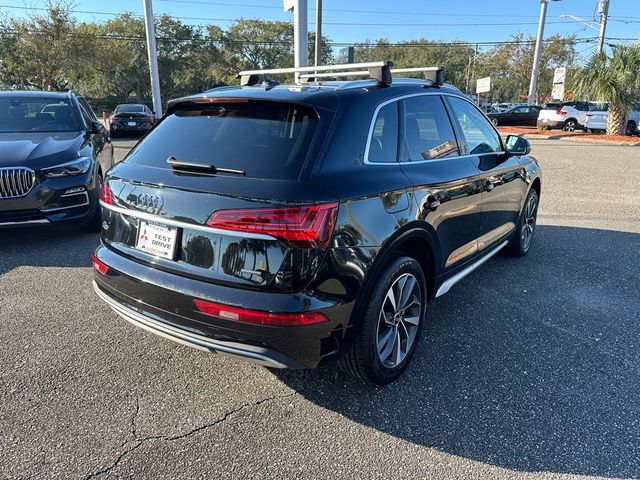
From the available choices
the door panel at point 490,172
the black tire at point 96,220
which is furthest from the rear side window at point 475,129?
the black tire at point 96,220

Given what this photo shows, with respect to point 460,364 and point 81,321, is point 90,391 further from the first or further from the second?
point 460,364

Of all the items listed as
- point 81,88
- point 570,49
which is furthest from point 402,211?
point 81,88

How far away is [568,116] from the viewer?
23.5 metres

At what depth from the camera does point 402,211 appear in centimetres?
282

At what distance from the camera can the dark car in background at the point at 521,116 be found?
2869 cm

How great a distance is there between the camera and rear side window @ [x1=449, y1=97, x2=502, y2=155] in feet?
12.8

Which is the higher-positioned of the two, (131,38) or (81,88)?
(131,38)

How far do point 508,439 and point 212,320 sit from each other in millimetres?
1650

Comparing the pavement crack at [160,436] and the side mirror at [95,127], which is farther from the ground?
the side mirror at [95,127]

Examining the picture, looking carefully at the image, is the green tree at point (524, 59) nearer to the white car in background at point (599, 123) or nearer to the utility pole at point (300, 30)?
the white car in background at point (599, 123)

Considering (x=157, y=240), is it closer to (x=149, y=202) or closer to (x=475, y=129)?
(x=149, y=202)

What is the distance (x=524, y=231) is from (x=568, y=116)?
2150 centimetres

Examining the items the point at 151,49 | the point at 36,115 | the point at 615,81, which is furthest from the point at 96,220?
the point at 615,81

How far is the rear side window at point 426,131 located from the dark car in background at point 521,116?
89.3 feet
